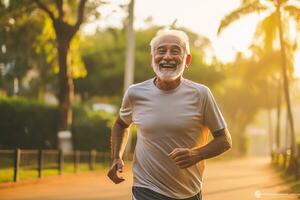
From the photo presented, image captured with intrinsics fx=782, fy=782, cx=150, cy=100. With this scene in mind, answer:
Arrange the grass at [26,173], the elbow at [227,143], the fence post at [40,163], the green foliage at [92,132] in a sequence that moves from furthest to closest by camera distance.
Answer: the green foliage at [92,132] < the fence post at [40,163] < the grass at [26,173] < the elbow at [227,143]

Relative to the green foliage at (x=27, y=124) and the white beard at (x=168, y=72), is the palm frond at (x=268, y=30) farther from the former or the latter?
the white beard at (x=168, y=72)

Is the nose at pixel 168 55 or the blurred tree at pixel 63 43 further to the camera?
the blurred tree at pixel 63 43

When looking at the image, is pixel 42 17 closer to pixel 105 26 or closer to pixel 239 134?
pixel 105 26

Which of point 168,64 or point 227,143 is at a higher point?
point 168,64

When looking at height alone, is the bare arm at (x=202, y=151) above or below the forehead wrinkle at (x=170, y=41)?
below

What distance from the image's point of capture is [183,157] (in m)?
4.21

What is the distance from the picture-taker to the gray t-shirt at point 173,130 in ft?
14.6

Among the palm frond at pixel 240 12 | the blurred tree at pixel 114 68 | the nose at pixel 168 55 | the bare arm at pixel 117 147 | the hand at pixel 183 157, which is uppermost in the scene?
the nose at pixel 168 55

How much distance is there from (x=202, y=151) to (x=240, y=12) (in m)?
24.1

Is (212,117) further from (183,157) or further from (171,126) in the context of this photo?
(183,157)

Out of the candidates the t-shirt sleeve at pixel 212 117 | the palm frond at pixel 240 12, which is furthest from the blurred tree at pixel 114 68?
the t-shirt sleeve at pixel 212 117

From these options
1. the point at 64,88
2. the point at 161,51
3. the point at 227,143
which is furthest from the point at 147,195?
the point at 64,88

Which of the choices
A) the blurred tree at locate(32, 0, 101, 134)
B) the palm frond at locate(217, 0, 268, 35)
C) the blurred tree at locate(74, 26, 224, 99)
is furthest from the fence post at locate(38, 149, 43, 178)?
the blurred tree at locate(74, 26, 224, 99)

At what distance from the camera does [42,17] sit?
116 feet
